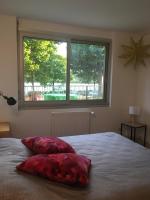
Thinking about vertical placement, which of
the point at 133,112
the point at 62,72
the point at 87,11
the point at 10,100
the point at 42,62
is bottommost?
the point at 133,112

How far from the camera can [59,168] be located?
4.57 ft

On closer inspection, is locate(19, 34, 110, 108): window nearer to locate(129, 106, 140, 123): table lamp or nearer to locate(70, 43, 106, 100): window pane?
locate(70, 43, 106, 100): window pane

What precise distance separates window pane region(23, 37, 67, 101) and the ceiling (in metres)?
0.45

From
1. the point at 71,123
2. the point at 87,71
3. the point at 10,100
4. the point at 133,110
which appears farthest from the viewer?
the point at 87,71

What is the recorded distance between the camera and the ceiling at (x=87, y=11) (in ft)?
8.05

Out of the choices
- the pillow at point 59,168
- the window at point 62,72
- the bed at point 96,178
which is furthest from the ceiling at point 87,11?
the pillow at point 59,168

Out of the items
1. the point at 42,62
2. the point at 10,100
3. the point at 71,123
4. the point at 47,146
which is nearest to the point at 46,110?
the point at 71,123

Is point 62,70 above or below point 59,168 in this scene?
above

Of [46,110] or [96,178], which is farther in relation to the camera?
[46,110]

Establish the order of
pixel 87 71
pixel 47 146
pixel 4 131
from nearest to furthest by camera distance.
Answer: pixel 47 146 → pixel 4 131 → pixel 87 71

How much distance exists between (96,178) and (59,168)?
335mm

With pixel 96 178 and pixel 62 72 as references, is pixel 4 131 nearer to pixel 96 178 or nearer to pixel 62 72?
pixel 62 72

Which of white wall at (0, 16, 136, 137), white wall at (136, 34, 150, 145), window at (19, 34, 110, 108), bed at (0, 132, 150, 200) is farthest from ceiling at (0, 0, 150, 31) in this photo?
bed at (0, 132, 150, 200)

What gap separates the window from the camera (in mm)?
3412
